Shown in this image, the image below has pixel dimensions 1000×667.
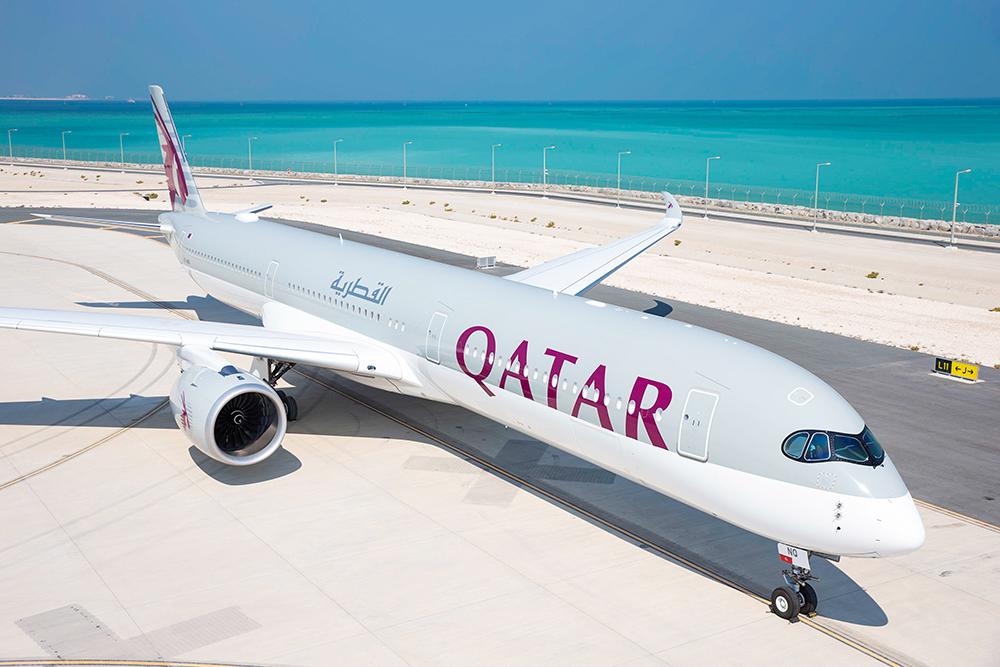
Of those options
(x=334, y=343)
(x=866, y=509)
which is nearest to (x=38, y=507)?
(x=334, y=343)

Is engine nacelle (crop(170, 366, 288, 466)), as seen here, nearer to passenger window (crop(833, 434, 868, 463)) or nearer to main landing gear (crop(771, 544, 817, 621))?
main landing gear (crop(771, 544, 817, 621))

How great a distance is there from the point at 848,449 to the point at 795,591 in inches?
112

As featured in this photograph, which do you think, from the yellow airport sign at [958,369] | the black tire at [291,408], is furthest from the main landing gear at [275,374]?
the yellow airport sign at [958,369]

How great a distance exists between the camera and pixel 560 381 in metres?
20.7

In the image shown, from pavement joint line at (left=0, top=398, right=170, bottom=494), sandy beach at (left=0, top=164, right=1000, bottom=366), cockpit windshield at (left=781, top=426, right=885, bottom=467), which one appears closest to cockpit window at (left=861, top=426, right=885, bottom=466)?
cockpit windshield at (left=781, top=426, right=885, bottom=467)

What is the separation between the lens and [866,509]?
16.1 m

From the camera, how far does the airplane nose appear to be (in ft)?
52.3

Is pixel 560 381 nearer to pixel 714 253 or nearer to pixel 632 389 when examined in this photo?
pixel 632 389

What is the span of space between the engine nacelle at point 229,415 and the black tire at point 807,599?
41.4 ft

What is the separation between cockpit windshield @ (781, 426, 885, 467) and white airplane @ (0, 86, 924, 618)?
24 millimetres

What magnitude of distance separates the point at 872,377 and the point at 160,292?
1284 inches

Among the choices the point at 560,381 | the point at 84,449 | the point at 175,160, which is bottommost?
the point at 84,449

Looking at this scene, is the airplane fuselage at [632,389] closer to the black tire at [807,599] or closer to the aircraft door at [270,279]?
the black tire at [807,599]

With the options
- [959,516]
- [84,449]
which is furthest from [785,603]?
[84,449]
